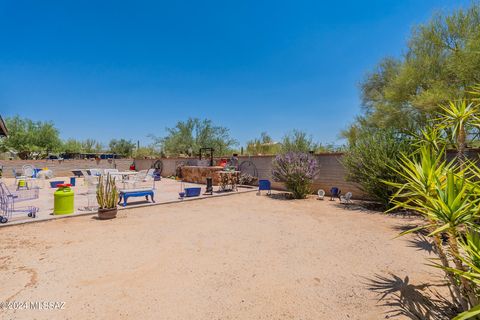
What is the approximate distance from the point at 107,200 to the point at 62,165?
17108 millimetres

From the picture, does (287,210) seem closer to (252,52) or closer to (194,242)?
(194,242)

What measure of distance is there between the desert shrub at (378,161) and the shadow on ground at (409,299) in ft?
14.8

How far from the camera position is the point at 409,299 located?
8.32ft

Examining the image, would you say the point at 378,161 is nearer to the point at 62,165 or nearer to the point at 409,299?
the point at 409,299

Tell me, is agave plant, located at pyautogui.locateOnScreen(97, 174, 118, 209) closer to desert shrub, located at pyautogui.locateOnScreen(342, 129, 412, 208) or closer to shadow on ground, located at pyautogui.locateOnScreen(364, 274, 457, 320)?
shadow on ground, located at pyautogui.locateOnScreen(364, 274, 457, 320)

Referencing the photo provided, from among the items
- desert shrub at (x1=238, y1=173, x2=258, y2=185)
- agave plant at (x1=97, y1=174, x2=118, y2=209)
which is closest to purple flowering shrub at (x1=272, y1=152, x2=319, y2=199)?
desert shrub at (x1=238, y1=173, x2=258, y2=185)

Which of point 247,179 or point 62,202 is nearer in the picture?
point 62,202

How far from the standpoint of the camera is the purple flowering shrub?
8.87 meters

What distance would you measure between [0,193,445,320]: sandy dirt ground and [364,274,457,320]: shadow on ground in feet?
0.06

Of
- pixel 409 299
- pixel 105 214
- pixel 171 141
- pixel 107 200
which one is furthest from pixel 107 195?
pixel 171 141

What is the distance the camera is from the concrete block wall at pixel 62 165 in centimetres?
1698

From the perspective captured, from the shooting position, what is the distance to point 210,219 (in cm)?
608

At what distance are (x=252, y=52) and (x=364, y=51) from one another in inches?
273

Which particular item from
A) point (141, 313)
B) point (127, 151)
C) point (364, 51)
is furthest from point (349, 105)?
point (127, 151)
